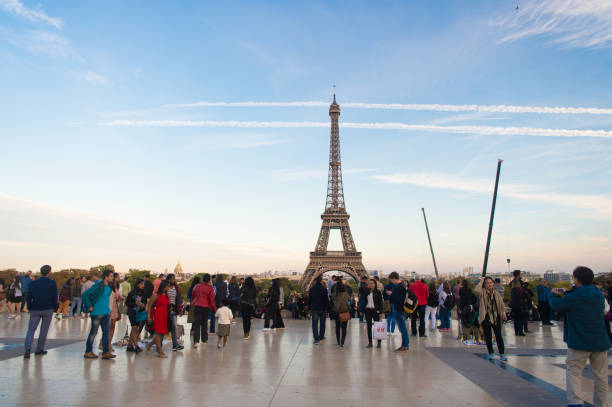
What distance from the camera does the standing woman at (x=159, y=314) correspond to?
942cm

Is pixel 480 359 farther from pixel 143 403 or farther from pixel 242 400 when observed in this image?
pixel 143 403

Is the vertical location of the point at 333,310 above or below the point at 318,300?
below

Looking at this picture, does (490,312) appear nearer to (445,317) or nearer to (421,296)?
(421,296)

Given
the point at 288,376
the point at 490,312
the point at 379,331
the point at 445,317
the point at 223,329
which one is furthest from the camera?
the point at 445,317

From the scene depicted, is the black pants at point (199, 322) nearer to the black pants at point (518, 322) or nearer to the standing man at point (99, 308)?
the standing man at point (99, 308)

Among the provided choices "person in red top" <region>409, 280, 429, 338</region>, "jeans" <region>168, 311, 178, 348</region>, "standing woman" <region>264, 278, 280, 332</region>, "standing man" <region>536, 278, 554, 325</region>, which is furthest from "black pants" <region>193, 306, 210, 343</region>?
"standing man" <region>536, 278, 554, 325</region>

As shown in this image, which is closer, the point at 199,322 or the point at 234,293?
the point at 199,322

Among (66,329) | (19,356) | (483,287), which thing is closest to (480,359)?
(483,287)

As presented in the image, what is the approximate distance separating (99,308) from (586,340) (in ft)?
28.5

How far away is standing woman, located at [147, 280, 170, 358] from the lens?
9422 mm

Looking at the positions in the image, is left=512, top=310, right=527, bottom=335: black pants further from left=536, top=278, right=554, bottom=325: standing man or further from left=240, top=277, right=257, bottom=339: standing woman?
left=240, top=277, right=257, bottom=339: standing woman

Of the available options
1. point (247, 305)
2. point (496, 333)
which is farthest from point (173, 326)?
point (496, 333)

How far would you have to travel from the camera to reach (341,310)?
36.3 feet

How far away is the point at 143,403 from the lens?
5875 mm
